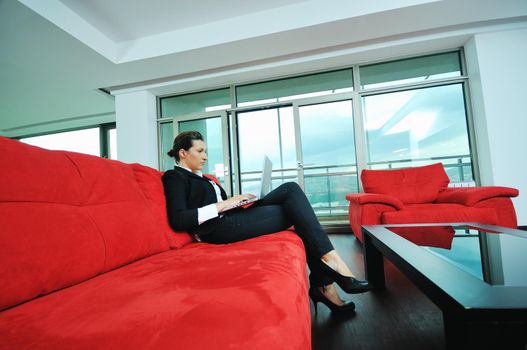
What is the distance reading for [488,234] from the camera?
3.99 ft

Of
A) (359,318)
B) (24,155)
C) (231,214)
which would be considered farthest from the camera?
(231,214)

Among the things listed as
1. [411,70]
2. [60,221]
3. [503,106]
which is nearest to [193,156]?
[60,221]

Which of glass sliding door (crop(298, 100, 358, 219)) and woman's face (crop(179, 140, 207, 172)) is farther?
glass sliding door (crop(298, 100, 358, 219))

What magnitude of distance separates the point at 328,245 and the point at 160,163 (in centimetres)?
406

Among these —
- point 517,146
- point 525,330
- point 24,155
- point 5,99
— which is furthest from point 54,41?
point 517,146

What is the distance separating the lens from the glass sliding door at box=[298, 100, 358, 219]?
397 centimetres

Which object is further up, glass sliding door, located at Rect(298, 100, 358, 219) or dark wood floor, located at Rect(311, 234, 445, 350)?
glass sliding door, located at Rect(298, 100, 358, 219)

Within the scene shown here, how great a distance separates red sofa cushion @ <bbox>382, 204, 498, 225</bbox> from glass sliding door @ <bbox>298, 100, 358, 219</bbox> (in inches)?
68.8

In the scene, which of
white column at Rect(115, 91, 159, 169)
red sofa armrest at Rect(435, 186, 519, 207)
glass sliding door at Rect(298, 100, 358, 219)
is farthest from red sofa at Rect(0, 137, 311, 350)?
white column at Rect(115, 91, 159, 169)

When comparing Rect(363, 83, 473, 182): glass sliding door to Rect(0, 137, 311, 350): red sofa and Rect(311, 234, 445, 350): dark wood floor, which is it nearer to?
Rect(311, 234, 445, 350): dark wood floor

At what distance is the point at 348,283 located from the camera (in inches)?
43.2

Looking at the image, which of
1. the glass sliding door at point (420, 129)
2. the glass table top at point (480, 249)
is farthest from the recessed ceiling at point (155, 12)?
the glass table top at point (480, 249)

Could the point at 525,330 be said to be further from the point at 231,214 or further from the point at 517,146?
the point at 517,146

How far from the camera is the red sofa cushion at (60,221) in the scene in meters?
0.55
